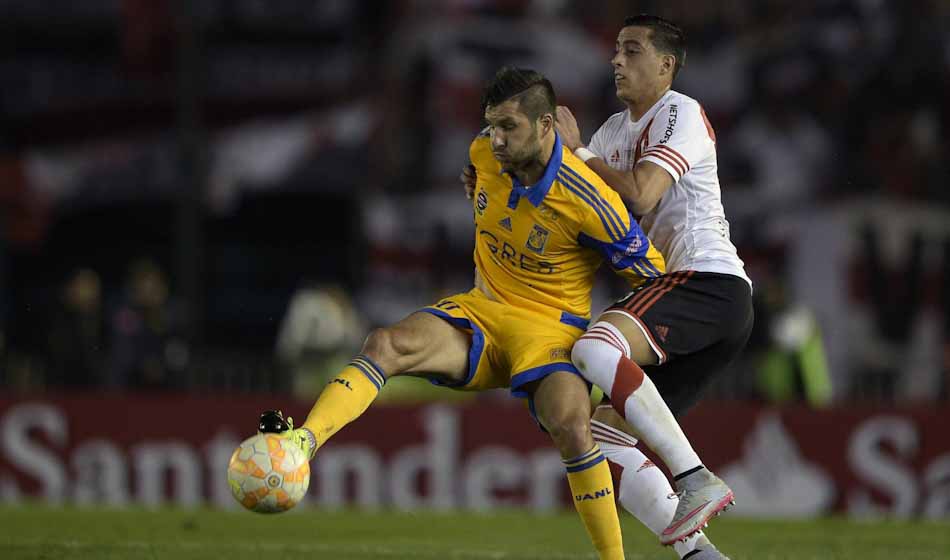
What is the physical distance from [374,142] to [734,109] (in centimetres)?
489

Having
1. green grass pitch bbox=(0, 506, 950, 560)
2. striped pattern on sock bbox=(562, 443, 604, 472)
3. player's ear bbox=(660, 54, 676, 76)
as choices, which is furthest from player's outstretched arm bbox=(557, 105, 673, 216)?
green grass pitch bbox=(0, 506, 950, 560)

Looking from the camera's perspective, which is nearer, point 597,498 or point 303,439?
point 303,439

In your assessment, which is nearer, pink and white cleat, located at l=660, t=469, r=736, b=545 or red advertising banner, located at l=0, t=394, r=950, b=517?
pink and white cleat, located at l=660, t=469, r=736, b=545

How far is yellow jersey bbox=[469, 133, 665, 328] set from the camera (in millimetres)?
7000

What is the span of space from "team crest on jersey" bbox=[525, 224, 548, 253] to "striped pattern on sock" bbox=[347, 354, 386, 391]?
33.3 inches

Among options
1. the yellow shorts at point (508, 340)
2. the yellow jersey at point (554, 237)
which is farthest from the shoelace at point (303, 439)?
the yellow jersey at point (554, 237)

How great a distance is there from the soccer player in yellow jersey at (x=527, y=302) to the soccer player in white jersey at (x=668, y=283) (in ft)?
0.48

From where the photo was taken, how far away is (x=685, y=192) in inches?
287

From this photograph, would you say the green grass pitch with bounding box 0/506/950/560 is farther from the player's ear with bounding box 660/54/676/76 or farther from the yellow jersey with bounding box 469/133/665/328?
the player's ear with bounding box 660/54/676/76

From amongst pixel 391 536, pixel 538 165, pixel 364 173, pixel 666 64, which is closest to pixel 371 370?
pixel 538 165

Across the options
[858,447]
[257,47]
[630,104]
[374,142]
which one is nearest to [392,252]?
[374,142]

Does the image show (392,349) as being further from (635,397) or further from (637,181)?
(637,181)

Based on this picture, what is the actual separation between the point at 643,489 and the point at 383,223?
1316 centimetres

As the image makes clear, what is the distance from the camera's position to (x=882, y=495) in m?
13.4
